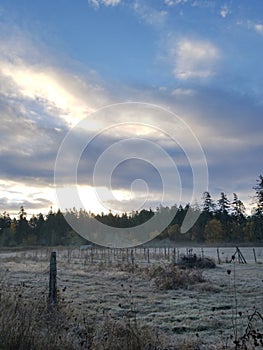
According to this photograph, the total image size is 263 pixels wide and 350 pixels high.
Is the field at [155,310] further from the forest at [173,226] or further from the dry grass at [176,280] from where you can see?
the forest at [173,226]

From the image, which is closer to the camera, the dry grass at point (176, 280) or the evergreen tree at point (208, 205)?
the dry grass at point (176, 280)

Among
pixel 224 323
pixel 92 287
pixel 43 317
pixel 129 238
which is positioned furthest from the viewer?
pixel 129 238

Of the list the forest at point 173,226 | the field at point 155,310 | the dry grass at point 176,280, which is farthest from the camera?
the forest at point 173,226

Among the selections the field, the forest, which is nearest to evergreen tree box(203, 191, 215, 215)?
the forest

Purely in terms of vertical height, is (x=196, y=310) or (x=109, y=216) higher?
(x=109, y=216)

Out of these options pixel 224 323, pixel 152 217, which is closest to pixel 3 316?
pixel 224 323

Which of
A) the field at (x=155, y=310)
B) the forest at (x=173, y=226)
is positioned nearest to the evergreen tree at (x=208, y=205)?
the forest at (x=173, y=226)

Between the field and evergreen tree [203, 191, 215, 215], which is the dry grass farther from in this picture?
evergreen tree [203, 191, 215, 215]

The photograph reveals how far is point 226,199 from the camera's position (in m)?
79.0

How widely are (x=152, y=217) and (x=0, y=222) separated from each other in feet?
130

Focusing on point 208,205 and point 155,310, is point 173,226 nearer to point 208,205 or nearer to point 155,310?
point 208,205

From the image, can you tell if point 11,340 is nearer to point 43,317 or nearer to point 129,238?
point 43,317

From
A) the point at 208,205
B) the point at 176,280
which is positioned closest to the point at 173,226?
the point at 208,205

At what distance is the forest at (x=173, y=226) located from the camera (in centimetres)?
7081
